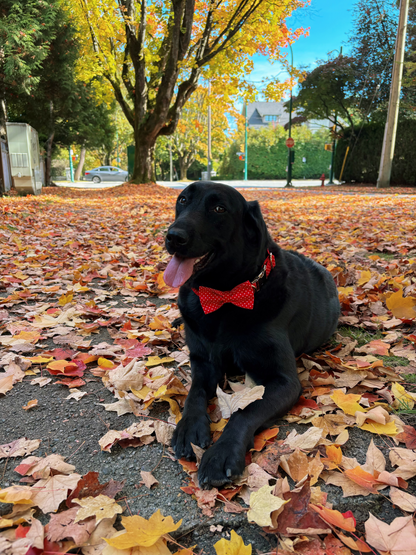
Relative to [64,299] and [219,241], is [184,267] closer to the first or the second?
[219,241]

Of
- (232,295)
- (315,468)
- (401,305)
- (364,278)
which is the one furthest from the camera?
(364,278)

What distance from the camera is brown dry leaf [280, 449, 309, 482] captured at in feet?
5.29

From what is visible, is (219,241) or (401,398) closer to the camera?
(401,398)

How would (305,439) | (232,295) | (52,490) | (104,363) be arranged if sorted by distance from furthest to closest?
1. (104,363)
2. (232,295)
3. (305,439)
4. (52,490)

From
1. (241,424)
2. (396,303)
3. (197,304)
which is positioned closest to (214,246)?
(197,304)

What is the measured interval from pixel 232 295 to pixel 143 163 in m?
17.8

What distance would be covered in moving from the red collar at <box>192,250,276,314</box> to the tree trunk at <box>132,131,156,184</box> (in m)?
17.1

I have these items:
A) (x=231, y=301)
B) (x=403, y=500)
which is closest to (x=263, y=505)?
(x=403, y=500)

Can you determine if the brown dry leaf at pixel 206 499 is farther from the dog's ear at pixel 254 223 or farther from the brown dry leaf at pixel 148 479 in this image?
the dog's ear at pixel 254 223

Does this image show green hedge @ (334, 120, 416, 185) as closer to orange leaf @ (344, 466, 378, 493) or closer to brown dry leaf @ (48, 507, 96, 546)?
orange leaf @ (344, 466, 378, 493)

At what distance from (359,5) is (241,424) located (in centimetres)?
3283

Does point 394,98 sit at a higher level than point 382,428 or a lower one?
higher

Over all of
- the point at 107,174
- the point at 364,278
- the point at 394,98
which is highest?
the point at 394,98

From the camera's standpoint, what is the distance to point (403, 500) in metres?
1.47
